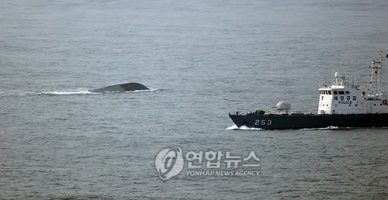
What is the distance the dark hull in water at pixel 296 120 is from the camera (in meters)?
113

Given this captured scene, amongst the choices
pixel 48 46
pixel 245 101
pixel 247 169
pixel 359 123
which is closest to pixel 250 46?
pixel 48 46

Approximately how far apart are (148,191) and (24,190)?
7221mm

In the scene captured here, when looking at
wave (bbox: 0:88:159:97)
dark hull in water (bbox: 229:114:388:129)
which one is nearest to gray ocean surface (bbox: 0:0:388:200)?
wave (bbox: 0:88:159:97)

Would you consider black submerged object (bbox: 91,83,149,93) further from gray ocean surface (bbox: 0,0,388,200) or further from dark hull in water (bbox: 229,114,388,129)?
dark hull in water (bbox: 229,114,388,129)

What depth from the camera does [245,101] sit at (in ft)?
424

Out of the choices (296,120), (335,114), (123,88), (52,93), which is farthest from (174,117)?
Result: (123,88)

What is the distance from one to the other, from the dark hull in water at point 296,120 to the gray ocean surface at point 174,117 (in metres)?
1.17

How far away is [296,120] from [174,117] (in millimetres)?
12744

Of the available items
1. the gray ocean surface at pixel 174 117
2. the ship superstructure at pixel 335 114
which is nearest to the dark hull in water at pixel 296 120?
the ship superstructure at pixel 335 114

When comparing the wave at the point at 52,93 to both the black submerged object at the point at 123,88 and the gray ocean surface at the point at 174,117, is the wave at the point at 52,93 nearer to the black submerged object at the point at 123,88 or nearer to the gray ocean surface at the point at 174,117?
the gray ocean surface at the point at 174,117

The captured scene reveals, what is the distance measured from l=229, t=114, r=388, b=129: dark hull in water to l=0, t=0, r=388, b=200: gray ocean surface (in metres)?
1.17

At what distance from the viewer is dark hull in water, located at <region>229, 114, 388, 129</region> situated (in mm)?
112625

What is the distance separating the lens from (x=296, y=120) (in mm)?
112562

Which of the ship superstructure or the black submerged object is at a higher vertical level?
the ship superstructure
